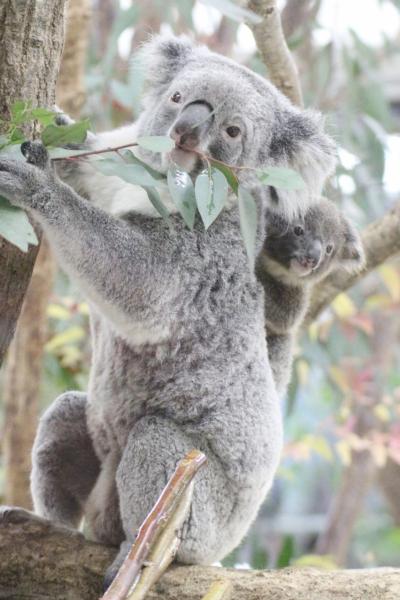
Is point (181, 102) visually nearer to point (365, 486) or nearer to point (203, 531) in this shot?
point (203, 531)

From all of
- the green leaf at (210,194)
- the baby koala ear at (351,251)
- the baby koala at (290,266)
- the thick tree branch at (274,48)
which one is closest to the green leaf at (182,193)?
the green leaf at (210,194)

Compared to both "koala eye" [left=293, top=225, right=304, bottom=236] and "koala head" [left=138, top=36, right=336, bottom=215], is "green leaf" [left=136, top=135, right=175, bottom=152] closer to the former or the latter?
"koala head" [left=138, top=36, right=336, bottom=215]

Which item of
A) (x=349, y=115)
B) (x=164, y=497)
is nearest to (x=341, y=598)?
(x=164, y=497)

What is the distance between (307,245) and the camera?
2918 millimetres

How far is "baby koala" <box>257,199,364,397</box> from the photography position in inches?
114

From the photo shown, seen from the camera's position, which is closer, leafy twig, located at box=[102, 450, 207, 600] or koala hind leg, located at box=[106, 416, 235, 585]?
leafy twig, located at box=[102, 450, 207, 600]

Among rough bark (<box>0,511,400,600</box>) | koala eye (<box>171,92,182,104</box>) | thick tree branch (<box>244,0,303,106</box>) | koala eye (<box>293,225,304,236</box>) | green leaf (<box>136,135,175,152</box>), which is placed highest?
thick tree branch (<box>244,0,303,106</box>)

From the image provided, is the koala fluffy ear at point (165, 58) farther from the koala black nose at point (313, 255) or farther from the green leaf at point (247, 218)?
the green leaf at point (247, 218)

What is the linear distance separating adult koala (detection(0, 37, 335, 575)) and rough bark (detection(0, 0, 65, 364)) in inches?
11.6

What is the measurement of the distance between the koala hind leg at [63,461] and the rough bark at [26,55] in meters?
0.88

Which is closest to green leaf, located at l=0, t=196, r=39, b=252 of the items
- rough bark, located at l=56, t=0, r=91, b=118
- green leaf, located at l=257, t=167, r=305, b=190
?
green leaf, located at l=257, t=167, r=305, b=190

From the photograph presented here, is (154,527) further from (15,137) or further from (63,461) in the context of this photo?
(63,461)

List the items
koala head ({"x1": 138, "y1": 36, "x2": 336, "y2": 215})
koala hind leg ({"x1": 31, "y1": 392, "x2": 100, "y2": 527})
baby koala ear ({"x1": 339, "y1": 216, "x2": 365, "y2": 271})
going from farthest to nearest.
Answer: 1. baby koala ear ({"x1": 339, "y1": 216, "x2": 365, "y2": 271})
2. koala hind leg ({"x1": 31, "y1": 392, "x2": 100, "y2": 527})
3. koala head ({"x1": 138, "y1": 36, "x2": 336, "y2": 215})

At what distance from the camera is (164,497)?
1.69 m
